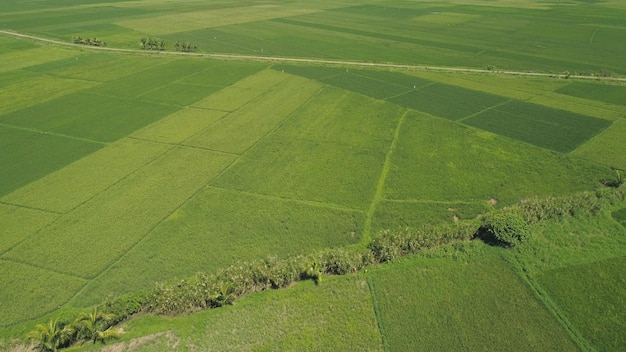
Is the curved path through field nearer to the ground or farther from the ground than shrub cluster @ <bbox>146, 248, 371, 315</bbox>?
farther from the ground

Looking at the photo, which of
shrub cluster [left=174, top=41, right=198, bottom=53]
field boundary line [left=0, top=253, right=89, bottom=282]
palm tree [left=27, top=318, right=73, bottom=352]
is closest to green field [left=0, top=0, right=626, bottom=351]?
field boundary line [left=0, top=253, right=89, bottom=282]

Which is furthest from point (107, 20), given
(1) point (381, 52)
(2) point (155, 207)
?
(2) point (155, 207)

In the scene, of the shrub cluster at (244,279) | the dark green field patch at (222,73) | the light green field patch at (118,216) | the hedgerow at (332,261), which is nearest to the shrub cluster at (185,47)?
the dark green field patch at (222,73)

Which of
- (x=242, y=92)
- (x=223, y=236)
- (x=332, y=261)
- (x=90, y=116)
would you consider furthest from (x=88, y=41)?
(x=332, y=261)

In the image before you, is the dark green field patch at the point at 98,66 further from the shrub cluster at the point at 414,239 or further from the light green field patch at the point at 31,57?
the shrub cluster at the point at 414,239

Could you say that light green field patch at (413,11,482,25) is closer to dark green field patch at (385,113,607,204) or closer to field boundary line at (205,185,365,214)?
dark green field patch at (385,113,607,204)
